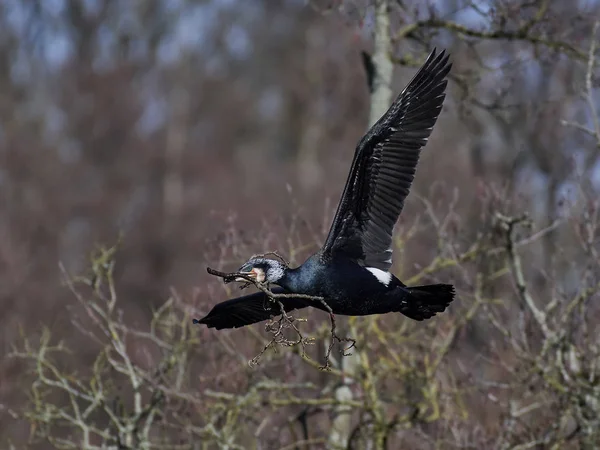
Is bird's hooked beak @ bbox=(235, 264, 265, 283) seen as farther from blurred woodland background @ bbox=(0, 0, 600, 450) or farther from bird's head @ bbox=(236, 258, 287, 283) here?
blurred woodland background @ bbox=(0, 0, 600, 450)

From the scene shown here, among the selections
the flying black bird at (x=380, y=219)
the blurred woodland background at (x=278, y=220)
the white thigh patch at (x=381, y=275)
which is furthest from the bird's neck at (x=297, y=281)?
the blurred woodland background at (x=278, y=220)

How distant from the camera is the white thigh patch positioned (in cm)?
721

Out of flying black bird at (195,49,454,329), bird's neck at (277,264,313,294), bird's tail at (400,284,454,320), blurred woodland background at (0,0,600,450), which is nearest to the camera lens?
bird's neck at (277,264,313,294)

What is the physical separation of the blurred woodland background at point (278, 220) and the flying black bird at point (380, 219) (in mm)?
1451

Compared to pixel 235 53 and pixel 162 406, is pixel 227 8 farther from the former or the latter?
pixel 162 406

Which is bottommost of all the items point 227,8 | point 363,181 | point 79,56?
point 363,181

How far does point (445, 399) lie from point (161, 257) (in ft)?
95.7

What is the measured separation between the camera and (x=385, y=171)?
733 cm

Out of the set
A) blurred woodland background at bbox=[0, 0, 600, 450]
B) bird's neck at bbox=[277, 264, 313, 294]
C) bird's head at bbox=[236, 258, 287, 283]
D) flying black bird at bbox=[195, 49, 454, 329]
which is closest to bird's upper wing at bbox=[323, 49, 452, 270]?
flying black bird at bbox=[195, 49, 454, 329]

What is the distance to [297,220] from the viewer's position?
958cm

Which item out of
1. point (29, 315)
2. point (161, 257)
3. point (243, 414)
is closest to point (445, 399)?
point (243, 414)

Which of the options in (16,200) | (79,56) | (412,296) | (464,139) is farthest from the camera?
(79,56)

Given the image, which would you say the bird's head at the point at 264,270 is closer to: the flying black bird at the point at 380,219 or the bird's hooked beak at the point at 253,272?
the bird's hooked beak at the point at 253,272

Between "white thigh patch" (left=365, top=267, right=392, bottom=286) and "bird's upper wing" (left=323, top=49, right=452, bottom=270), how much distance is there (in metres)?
0.06
